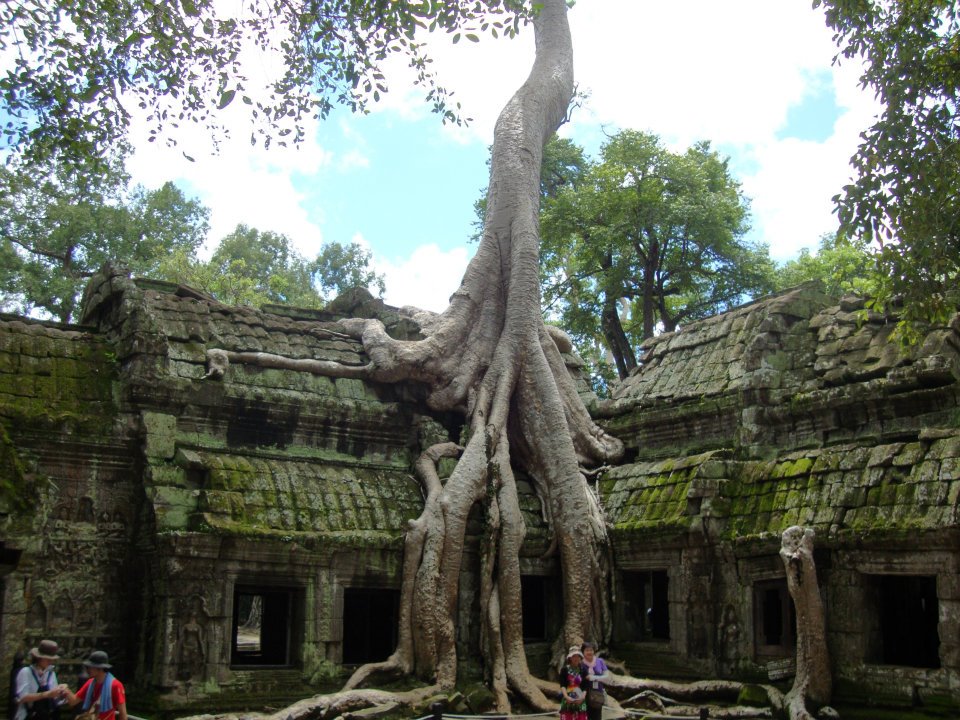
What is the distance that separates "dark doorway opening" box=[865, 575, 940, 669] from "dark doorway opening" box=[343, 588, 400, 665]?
4.82 meters

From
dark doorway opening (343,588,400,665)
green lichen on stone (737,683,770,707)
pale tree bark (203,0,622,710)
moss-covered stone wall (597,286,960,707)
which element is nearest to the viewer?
moss-covered stone wall (597,286,960,707)

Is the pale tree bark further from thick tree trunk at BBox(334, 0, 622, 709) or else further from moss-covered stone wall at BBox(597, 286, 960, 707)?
moss-covered stone wall at BBox(597, 286, 960, 707)

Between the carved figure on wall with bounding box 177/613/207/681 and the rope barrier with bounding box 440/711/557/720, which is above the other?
the carved figure on wall with bounding box 177/613/207/681

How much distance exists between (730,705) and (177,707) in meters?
5.33

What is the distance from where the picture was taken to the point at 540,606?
13.1 meters

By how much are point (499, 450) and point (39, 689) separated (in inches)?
242

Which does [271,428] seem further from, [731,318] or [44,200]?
[44,200]

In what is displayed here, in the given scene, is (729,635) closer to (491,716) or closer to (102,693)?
(491,716)

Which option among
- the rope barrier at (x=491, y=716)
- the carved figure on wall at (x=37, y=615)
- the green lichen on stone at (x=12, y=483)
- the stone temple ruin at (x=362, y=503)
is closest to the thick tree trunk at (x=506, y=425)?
the rope barrier at (x=491, y=716)

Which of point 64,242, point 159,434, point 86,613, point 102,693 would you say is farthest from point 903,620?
point 64,242

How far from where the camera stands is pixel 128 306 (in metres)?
11.2

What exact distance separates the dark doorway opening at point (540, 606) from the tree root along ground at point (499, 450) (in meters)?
0.48

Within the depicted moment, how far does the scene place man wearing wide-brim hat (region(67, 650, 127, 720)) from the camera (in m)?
6.67

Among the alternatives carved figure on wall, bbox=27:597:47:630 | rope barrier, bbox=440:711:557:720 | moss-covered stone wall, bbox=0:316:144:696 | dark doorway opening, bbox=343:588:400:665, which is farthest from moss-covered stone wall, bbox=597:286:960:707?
carved figure on wall, bbox=27:597:47:630
